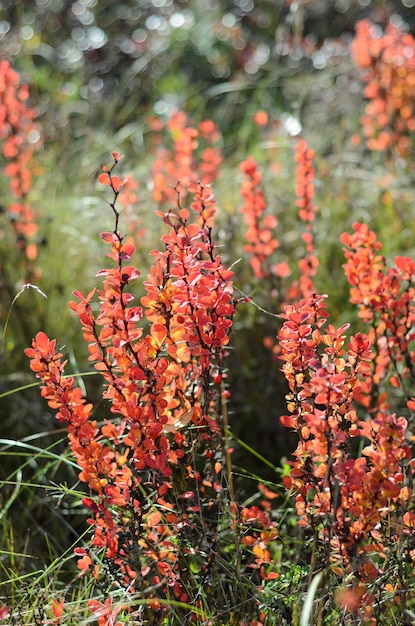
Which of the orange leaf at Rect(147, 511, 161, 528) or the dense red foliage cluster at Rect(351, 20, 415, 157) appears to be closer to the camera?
the orange leaf at Rect(147, 511, 161, 528)

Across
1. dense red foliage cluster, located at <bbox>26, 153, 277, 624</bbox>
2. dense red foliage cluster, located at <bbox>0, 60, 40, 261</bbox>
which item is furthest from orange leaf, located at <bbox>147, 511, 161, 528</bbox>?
dense red foliage cluster, located at <bbox>0, 60, 40, 261</bbox>

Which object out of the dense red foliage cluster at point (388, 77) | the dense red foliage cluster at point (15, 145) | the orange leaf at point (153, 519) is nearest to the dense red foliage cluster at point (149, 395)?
the orange leaf at point (153, 519)

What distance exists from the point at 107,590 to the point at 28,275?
5.91 ft

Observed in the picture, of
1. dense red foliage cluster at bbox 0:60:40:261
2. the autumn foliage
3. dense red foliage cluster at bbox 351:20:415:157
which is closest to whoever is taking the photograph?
the autumn foliage

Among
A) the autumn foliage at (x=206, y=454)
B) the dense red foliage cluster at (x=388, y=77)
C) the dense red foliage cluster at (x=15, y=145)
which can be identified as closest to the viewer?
the autumn foliage at (x=206, y=454)

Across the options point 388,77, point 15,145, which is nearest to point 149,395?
point 15,145

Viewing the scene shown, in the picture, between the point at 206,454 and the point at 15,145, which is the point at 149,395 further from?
the point at 15,145

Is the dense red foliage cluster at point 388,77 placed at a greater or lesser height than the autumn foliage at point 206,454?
lesser

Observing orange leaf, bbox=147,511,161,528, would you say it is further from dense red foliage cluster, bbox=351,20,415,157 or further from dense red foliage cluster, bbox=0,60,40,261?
dense red foliage cluster, bbox=351,20,415,157

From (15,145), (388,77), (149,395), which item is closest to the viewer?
(149,395)

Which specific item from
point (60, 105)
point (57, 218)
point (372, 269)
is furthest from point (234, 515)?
point (60, 105)

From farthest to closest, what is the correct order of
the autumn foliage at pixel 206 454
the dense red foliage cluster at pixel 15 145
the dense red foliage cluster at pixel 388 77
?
the dense red foliage cluster at pixel 388 77
the dense red foliage cluster at pixel 15 145
the autumn foliage at pixel 206 454

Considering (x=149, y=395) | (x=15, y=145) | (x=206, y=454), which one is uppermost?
(x=149, y=395)

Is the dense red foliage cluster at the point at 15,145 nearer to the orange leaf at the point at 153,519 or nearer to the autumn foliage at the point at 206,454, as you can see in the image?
the autumn foliage at the point at 206,454
